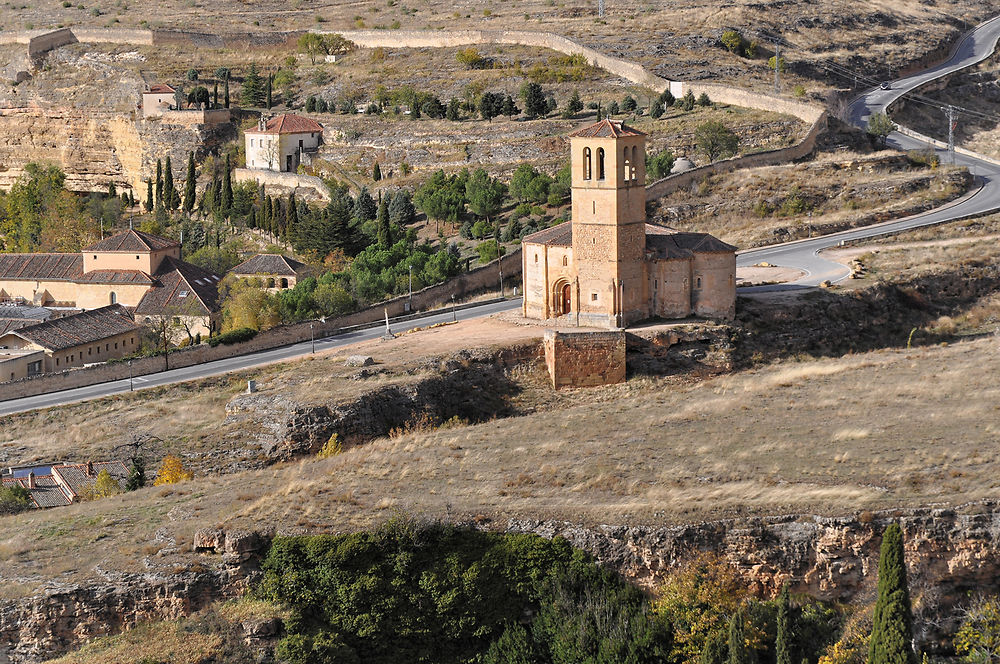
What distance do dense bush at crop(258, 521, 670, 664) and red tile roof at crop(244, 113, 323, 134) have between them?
172ft

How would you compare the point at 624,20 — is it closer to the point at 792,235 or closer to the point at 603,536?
the point at 792,235

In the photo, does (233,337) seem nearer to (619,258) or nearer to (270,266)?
(270,266)

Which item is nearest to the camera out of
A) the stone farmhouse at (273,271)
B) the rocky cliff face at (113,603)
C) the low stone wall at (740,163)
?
the rocky cliff face at (113,603)

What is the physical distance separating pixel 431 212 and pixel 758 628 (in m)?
42.6

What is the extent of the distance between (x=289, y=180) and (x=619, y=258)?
33.2 metres

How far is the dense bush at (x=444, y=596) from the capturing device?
89.2 feet

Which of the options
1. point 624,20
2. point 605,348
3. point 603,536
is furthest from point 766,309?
point 624,20

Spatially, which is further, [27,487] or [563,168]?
[563,168]

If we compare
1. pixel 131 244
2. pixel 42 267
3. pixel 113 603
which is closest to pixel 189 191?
pixel 42 267

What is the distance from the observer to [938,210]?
205 feet

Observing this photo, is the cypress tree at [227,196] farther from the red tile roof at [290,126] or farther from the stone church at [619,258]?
the stone church at [619,258]

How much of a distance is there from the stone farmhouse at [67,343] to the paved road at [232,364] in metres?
3.69

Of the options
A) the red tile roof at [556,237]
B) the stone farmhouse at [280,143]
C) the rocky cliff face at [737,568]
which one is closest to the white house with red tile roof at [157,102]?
the stone farmhouse at [280,143]

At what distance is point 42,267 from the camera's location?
208ft
